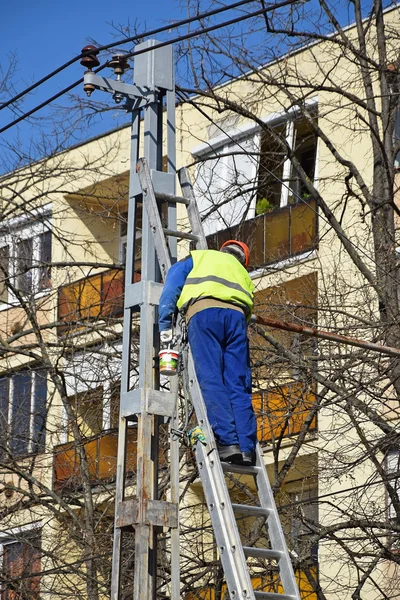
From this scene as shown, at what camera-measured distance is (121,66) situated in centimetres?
944

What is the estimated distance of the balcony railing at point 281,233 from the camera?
771 inches

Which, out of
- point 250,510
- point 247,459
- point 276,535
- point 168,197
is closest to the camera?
point 250,510

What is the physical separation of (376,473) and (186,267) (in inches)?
220

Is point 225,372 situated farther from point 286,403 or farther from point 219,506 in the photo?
point 286,403

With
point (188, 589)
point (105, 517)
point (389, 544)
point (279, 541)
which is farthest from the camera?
point (105, 517)

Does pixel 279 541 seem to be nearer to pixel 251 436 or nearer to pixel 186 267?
pixel 251 436

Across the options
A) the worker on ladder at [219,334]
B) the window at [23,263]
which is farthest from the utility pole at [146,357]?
the window at [23,263]

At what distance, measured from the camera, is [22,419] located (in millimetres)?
19391

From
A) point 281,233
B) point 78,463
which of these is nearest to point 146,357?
point 78,463

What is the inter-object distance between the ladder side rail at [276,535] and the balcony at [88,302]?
8365mm

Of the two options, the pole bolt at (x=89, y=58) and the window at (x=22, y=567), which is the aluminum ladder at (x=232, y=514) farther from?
the window at (x=22, y=567)

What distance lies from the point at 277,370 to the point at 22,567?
4.93 metres

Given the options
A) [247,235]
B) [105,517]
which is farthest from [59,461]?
[247,235]

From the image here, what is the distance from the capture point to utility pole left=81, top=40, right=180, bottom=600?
8055 mm
